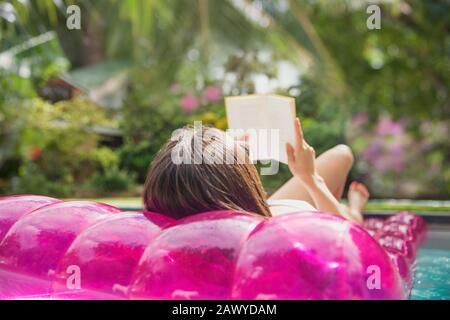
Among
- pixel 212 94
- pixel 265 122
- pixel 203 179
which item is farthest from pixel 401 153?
pixel 203 179

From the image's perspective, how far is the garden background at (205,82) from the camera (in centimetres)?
1033

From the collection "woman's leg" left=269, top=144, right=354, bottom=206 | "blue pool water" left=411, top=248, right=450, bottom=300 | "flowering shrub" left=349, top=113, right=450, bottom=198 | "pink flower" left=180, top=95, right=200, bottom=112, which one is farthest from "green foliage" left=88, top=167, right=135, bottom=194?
"woman's leg" left=269, top=144, right=354, bottom=206

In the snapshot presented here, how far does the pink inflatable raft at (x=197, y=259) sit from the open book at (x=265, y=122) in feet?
3.09

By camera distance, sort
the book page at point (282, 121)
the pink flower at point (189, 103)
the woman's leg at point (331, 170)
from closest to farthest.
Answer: the book page at point (282, 121) < the woman's leg at point (331, 170) < the pink flower at point (189, 103)

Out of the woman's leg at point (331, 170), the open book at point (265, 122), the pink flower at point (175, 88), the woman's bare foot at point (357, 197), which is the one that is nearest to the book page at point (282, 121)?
the open book at point (265, 122)

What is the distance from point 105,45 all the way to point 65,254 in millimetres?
14505

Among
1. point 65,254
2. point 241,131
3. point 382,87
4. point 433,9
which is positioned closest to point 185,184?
point 65,254

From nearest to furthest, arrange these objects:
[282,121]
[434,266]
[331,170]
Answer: [282,121] < [331,170] < [434,266]

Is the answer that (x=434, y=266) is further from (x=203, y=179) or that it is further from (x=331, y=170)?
(x=203, y=179)

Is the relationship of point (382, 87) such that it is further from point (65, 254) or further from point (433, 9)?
point (65, 254)

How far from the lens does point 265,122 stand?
2.66 m

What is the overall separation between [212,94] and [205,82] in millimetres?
441

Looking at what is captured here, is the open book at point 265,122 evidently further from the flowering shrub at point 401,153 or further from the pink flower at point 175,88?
the flowering shrub at point 401,153

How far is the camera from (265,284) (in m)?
1.29
